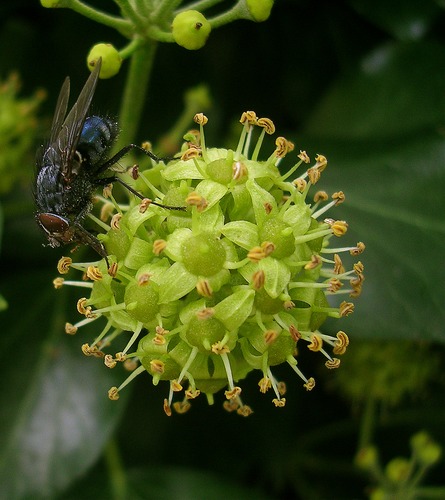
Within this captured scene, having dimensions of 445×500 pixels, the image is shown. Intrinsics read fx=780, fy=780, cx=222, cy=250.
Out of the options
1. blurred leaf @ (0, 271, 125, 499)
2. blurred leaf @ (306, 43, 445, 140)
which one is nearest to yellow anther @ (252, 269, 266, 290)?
blurred leaf @ (0, 271, 125, 499)

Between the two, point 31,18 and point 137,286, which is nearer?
point 137,286

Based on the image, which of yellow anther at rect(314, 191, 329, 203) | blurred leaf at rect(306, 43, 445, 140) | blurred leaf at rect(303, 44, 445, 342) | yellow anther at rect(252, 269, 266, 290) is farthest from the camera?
blurred leaf at rect(306, 43, 445, 140)

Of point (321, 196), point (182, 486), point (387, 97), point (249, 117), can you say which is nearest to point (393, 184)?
point (387, 97)

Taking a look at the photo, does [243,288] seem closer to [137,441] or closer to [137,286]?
[137,286]

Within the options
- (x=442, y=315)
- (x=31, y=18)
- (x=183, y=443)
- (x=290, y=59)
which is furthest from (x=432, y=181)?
(x=31, y=18)

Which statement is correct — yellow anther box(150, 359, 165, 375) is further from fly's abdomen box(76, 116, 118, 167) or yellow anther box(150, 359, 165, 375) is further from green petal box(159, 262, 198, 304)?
fly's abdomen box(76, 116, 118, 167)

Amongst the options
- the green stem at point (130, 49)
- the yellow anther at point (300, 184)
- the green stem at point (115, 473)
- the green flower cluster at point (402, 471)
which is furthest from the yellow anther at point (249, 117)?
the green stem at point (115, 473)
